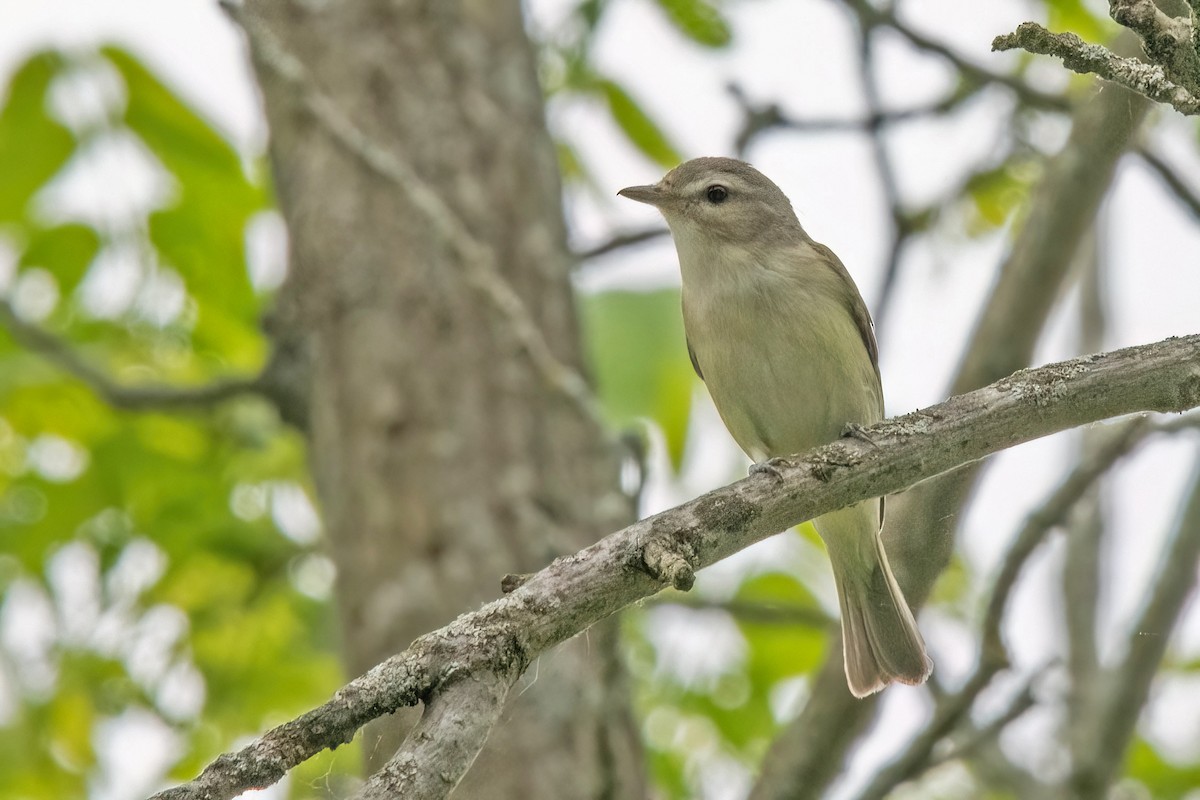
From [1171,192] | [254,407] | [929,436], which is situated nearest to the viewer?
[929,436]

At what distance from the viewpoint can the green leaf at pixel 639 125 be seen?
210 inches

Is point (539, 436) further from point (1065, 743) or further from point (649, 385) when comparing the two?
point (1065, 743)

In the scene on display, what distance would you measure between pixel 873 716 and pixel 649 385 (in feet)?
4.50

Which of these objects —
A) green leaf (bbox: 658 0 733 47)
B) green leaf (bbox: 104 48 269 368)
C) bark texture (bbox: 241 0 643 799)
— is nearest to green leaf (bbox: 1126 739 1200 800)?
bark texture (bbox: 241 0 643 799)

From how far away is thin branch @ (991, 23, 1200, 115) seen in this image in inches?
87.8

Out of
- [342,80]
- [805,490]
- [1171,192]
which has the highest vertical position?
[342,80]

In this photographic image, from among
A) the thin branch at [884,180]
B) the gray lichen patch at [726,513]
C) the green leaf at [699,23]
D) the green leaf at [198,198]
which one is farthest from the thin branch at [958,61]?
the gray lichen patch at [726,513]

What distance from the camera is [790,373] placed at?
15.1ft

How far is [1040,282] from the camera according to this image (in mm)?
4320

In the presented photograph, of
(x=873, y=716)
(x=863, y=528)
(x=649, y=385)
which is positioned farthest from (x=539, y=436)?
(x=873, y=716)

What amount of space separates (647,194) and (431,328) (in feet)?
3.46

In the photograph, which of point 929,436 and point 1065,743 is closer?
point 929,436

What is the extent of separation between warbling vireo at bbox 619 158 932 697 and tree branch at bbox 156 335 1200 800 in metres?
1.91

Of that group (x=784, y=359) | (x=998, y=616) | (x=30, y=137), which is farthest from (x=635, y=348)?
(x=30, y=137)
